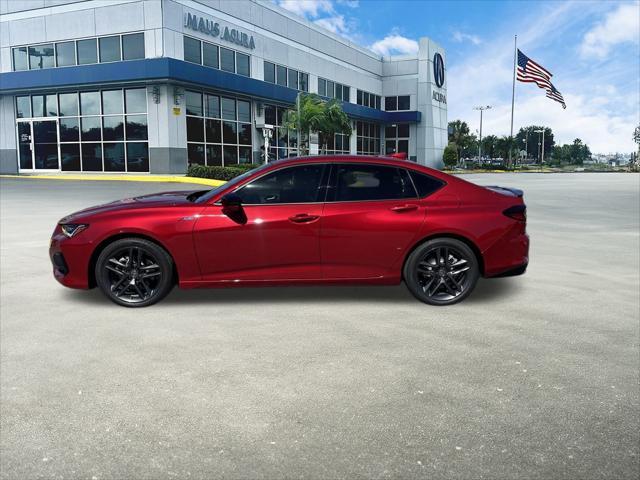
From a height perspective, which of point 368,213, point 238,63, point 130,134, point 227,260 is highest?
point 238,63

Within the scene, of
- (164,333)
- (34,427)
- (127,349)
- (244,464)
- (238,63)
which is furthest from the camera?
(238,63)

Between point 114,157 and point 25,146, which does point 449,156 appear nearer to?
point 114,157

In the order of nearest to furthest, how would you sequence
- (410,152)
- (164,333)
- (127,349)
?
(127,349) → (164,333) → (410,152)

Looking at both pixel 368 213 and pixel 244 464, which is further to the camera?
pixel 368 213

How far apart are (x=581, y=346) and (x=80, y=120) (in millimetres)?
34996

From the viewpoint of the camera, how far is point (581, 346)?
4746mm

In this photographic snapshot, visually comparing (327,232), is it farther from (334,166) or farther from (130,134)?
(130,134)

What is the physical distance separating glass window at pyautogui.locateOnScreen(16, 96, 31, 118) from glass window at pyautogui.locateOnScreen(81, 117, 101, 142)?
463 centimetres

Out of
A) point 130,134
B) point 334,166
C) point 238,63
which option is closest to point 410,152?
point 238,63

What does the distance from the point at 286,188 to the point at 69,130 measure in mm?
33208

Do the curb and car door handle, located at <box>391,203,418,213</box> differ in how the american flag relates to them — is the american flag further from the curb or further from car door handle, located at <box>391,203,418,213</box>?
car door handle, located at <box>391,203,418,213</box>

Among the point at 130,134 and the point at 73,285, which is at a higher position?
the point at 130,134

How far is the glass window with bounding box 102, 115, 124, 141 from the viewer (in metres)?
33.6

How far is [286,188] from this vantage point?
6.06 meters
